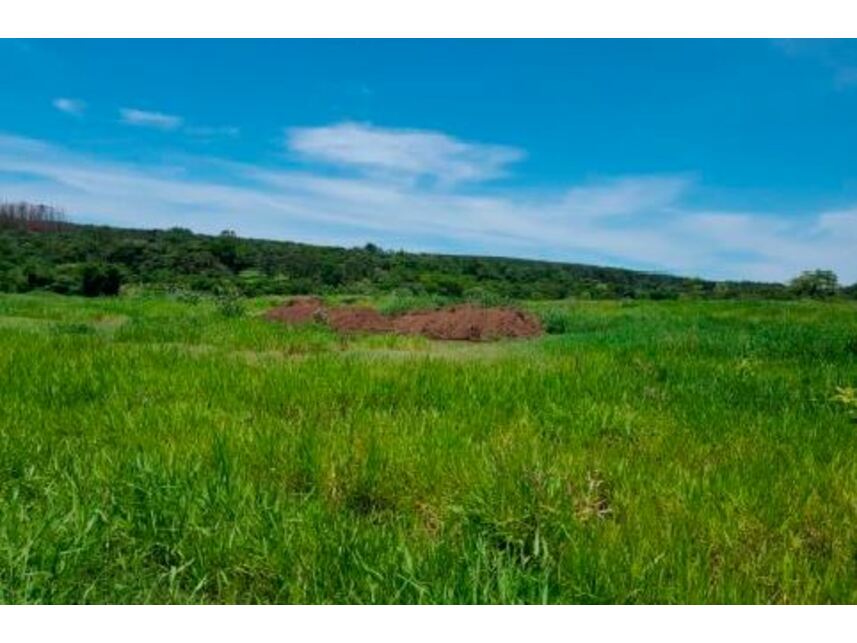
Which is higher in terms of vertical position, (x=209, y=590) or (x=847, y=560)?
(x=847, y=560)

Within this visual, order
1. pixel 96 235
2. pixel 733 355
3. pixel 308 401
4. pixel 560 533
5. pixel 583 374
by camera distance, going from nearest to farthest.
A: pixel 560 533, pixel 308 401, pixel 583 374, pixel 733 355, pixel 96 235

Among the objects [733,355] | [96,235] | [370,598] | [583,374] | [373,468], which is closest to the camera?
[370,598]

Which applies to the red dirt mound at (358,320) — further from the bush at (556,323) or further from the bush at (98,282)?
the bush at (98,282)

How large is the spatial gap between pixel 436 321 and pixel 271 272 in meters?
28.5

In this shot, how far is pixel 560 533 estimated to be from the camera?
3055 mm

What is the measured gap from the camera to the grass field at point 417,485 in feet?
8.82

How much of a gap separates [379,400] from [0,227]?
8149 centimetres

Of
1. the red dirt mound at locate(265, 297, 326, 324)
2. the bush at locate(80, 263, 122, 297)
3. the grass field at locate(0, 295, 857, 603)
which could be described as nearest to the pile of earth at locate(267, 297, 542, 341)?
the red dirt mound at locate(265, 297, 326, 324)

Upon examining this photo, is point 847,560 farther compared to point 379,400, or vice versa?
point 379,400

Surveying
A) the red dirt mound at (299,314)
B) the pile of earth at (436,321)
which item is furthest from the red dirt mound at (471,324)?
the red dirt mound at (299,314)

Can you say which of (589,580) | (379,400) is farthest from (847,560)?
(379,400)

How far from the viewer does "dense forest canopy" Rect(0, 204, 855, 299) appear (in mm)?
34688

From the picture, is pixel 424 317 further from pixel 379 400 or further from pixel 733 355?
pixel 379 400

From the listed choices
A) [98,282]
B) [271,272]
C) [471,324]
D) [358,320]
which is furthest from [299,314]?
[271,272]
